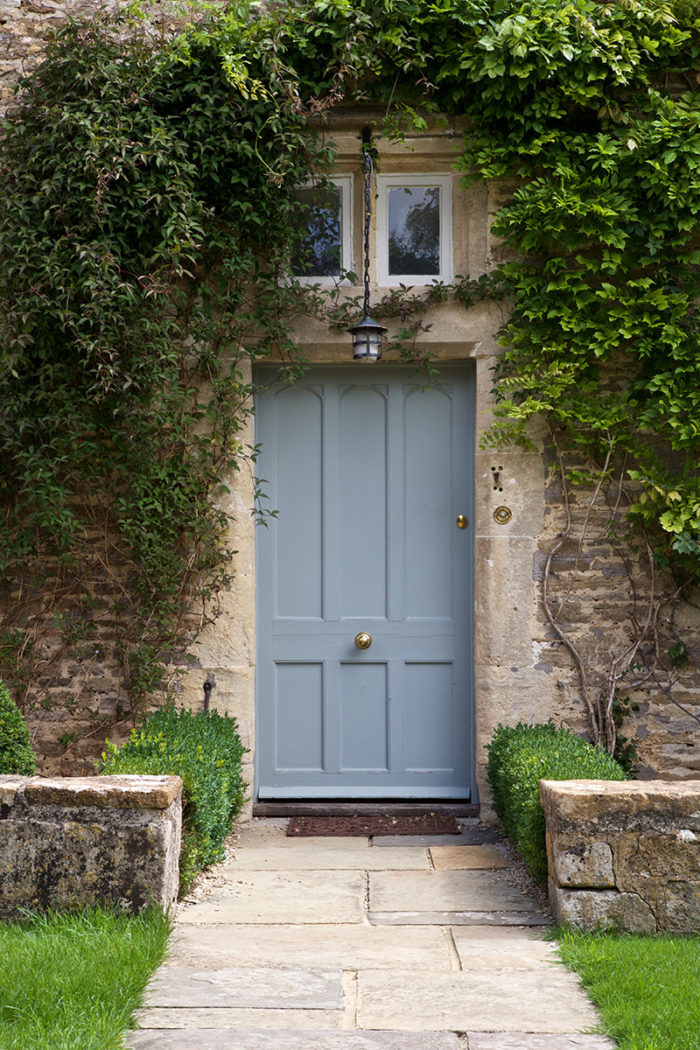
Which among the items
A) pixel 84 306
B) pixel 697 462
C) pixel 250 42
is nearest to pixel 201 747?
pixel 84 306

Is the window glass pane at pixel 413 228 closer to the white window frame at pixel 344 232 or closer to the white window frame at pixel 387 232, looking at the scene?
the white window frame at pixel 387 232

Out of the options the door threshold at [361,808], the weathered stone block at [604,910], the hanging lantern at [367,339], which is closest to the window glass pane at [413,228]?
the hanging lantern at [367,339]

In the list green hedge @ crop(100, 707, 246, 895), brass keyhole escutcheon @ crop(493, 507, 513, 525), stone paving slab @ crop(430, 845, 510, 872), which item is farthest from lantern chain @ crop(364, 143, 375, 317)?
stone paving slab @ crop(430, 845, 510, 872)

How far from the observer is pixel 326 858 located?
184 inches

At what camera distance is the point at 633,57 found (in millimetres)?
5059

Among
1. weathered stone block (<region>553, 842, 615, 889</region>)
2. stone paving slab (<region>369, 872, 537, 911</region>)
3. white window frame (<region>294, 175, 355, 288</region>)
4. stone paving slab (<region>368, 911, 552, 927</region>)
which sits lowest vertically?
stone paving slab (<region>369, 872, 537, 911</region>)

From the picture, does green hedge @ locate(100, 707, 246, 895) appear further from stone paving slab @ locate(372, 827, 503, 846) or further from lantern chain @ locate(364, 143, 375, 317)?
lantern chain @ locate(364, 143, 375, 317)

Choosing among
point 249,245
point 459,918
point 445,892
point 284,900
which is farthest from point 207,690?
point 249,245

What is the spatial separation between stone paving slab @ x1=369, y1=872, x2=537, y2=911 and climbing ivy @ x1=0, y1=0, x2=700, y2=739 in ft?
5.80

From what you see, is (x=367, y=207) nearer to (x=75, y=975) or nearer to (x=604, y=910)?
(x=604, y=910)

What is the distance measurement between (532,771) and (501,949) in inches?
35.0

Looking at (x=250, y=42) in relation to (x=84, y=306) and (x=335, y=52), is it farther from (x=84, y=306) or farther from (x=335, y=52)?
(x=84, y=306)

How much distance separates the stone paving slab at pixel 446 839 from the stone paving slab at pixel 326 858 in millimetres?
97

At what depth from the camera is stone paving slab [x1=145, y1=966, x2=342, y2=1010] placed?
2910 millimetres
